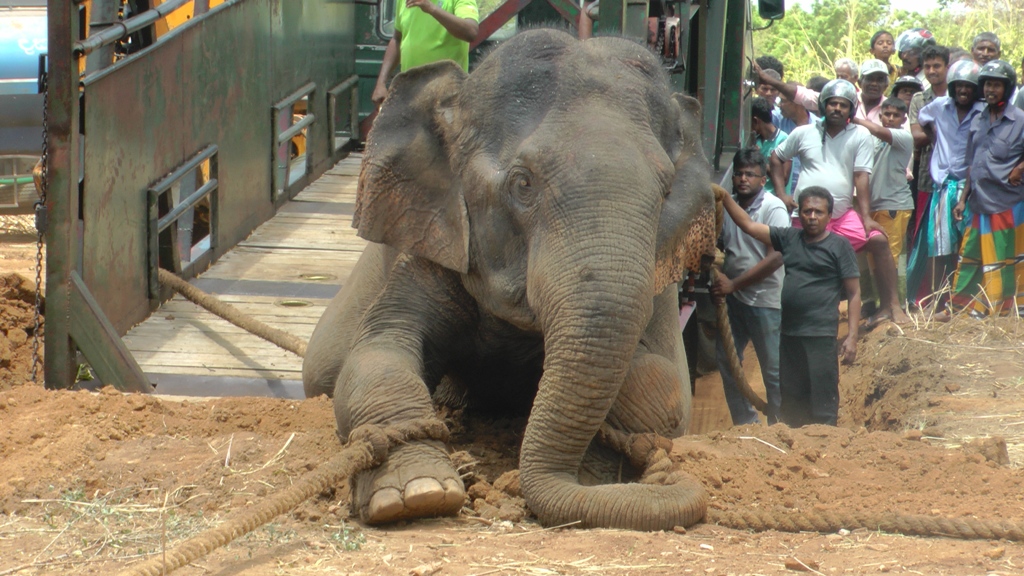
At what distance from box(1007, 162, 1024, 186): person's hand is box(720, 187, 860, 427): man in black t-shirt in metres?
2.79

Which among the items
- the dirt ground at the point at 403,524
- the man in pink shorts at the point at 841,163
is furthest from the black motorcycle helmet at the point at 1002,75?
the dirt ground at the point at 403,524

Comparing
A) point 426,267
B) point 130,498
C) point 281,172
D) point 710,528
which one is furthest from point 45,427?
point 281,172

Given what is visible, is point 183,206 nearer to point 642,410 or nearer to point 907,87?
point 642,410

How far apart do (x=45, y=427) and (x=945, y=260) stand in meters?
8.36

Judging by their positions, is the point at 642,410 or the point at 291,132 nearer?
the point at 642,410

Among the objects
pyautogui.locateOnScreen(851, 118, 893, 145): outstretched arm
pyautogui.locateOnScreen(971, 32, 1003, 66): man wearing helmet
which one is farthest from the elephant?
pyautogui.locateOnScreen(971, 32, 1003, 66): man wearing helmet

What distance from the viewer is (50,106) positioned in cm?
565

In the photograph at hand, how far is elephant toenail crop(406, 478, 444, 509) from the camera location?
4.05 m

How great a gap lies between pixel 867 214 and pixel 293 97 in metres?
4.61

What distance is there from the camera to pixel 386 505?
4.03 metres

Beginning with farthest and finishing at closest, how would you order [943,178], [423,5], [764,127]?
[764,127]
[943,178]
[423,5]

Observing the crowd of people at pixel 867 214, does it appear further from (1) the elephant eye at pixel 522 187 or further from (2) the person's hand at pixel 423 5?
(1) the elephant eye at pixel 522 187

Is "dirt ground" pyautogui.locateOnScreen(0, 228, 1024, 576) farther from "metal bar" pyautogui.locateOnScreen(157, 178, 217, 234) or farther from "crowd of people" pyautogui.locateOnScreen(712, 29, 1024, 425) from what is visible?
"crowd of people" pyautogui.locateOnScreen(712, 29, 1024, 425)

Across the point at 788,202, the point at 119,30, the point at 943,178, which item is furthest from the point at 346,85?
the point at 943,178
